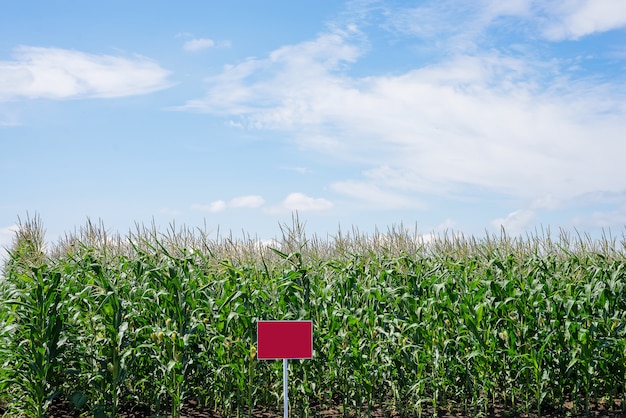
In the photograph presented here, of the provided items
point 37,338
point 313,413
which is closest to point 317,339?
point 313,413

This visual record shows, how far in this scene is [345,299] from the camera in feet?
26.7

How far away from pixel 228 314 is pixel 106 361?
1.53 meters

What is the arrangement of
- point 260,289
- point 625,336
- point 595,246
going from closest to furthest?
point 260,289, point 625,336, point 595,246

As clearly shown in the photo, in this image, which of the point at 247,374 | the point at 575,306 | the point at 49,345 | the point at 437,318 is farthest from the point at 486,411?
the point at 49,345

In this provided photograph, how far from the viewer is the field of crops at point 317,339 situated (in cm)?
749

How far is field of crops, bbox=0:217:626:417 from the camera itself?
295 inches

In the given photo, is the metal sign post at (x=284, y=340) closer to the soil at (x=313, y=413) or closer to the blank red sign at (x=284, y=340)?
the blank red sign at (x=284, y=340)

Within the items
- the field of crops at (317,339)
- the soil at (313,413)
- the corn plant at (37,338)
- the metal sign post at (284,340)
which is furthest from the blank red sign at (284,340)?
the corn plant at (37,338)

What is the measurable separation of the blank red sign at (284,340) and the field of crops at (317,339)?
3.90ft

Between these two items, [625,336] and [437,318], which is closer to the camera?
[437,318]

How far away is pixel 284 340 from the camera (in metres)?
6.35

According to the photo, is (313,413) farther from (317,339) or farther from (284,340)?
(284,340)

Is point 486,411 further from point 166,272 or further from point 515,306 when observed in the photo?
point 166,272

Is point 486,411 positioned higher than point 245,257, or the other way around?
point 245,257
